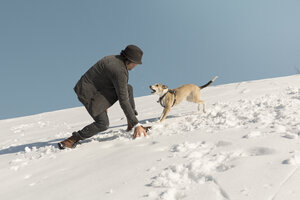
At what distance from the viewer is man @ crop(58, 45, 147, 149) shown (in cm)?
382

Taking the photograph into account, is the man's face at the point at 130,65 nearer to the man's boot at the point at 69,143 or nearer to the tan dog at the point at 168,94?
the man's boot at the point at 69,143

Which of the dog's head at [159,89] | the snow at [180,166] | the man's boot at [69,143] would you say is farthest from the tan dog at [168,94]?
the man's boot at [69,143]

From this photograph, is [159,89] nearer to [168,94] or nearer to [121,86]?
[168,94]

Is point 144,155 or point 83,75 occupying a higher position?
point 83,75

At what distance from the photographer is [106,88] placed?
4.12 meters

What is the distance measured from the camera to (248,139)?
9.64 feet

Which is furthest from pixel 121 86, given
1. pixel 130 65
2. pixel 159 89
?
pixel 159 89

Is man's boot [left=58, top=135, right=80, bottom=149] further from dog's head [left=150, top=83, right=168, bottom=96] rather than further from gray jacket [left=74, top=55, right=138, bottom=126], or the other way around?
dog's head [left=150, top=83, right=168, bottom=96]

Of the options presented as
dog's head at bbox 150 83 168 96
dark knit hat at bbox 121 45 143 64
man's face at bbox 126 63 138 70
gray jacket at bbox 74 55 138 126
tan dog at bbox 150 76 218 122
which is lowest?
tan dog at bbox 150 76 218 122

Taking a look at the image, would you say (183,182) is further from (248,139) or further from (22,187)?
(22,187)

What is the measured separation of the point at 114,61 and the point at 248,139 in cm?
217

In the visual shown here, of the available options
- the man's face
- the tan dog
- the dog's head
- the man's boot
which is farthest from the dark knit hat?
the dog's head

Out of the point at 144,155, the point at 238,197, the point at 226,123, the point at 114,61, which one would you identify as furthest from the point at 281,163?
the point at 114,61

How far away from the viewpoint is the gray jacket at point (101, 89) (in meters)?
3.88
